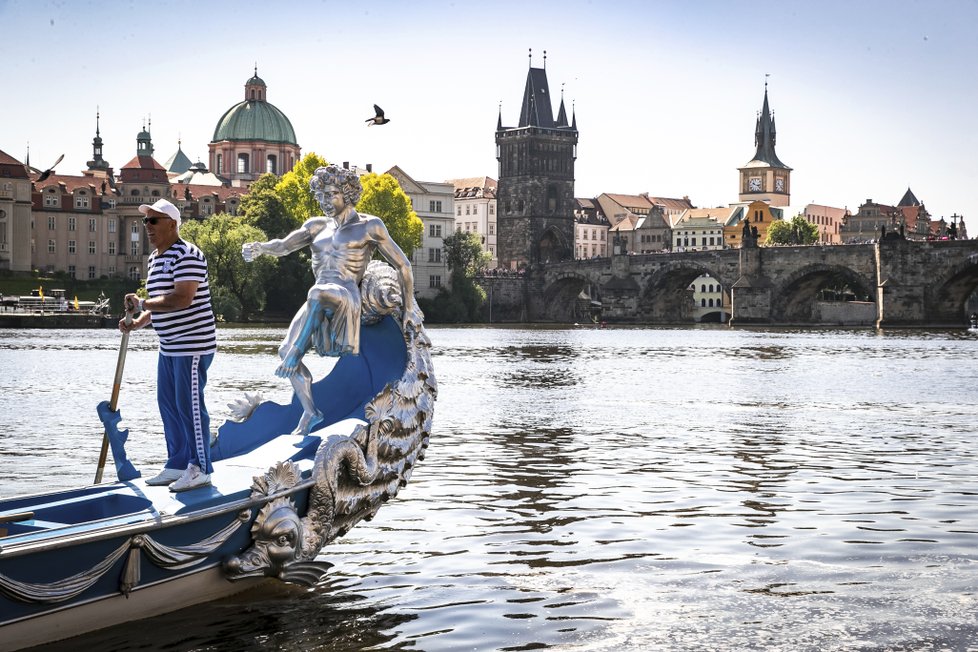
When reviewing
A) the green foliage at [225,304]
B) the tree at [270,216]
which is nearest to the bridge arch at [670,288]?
the tree at [270,216]

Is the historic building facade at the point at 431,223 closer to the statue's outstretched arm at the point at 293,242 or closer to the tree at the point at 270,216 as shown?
the tree at the point at 270,216

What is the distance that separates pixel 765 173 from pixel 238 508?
7039 inches

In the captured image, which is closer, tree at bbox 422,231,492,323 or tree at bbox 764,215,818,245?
tree at bbox 422,231,492,323

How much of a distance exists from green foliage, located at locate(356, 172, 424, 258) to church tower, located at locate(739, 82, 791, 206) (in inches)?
4208

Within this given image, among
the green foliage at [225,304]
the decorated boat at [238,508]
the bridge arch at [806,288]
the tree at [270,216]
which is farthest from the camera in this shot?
the bridge arch at [806,288]

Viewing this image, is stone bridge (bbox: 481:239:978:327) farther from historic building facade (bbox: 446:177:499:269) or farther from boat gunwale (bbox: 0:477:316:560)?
boat gunwale (bbox: 0:477:316:560)

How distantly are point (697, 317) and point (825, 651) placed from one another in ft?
457

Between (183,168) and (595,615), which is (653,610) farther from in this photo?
(183,168)

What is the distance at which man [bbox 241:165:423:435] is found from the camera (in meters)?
9.75

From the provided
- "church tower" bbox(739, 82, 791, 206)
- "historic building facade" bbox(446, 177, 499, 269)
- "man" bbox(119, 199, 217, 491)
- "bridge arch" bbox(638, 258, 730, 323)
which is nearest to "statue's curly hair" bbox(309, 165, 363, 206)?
"man" bbox(119, 199, 217, 491)

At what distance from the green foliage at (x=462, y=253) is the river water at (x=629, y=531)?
8334cm

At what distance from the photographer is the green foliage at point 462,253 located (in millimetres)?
110812

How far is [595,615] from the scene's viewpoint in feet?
28.5

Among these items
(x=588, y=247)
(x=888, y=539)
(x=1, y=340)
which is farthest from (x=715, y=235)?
(x=888, y=539)
